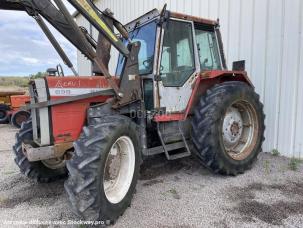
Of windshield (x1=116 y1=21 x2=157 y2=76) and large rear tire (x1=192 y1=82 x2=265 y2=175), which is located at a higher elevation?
windshield (x1=116 y1=21 x2=157 y2=76)

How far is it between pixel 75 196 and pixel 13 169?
108 inches

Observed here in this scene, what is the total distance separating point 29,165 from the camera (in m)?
3.88

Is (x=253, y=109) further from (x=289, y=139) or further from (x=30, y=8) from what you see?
(x=30, y=8)

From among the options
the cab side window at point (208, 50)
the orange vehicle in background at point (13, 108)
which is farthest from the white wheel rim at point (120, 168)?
the orange vehicle in background at point (13, 108)

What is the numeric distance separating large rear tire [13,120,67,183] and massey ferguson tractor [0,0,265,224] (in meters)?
0.01

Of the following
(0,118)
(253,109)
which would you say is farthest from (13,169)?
(0,118)

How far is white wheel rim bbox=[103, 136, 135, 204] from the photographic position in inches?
129

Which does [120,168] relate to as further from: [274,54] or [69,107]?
[274,54]

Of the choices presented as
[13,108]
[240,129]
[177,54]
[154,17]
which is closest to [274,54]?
[240,129]

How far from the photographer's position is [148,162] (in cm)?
512

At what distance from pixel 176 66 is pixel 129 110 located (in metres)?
0.99

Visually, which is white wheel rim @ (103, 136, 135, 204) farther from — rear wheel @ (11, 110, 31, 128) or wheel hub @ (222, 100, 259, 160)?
rear wheel @ (11, 110, 31, 128)

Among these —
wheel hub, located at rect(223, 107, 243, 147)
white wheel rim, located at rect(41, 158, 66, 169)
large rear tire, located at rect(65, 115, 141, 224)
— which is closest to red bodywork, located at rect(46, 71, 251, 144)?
large rear tire, located at rect(65, 115, 141, 224)

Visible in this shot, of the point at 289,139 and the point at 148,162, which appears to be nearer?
the point at 148,162
